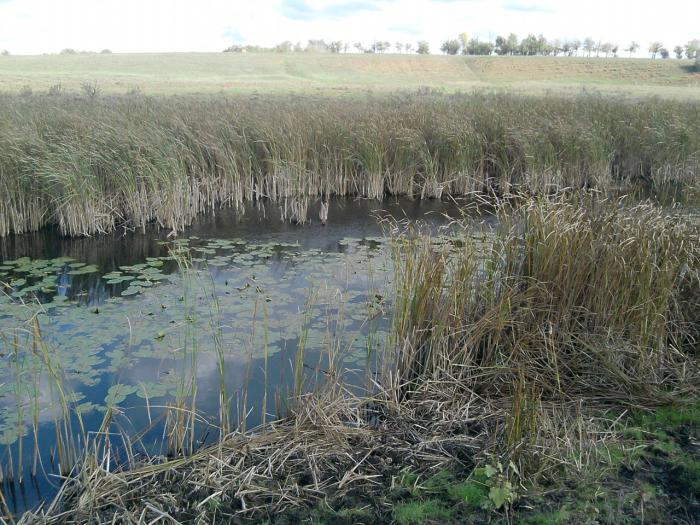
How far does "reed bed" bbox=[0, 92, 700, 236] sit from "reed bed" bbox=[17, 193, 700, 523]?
4.54 metres

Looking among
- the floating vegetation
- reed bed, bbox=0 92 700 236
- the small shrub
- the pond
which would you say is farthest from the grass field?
the floating vegetation

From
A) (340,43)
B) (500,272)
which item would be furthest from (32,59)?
(500,272)

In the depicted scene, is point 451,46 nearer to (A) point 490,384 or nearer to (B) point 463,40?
(B) point 463,40

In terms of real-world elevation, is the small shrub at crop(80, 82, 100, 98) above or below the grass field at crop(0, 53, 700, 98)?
below

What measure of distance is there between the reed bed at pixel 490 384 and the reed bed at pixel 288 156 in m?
4.54

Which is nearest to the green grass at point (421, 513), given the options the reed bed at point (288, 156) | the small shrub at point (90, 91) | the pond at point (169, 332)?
the pond at point (169, 332)

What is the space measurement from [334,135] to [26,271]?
232 inches

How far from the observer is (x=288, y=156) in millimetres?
10867

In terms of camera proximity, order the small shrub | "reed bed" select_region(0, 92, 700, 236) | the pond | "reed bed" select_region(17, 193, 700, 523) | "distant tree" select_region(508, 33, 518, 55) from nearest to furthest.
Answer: "reed bed" select_region(17, 193, 700, 523) → the pond → "reed bed" select_region(0, 92, 700, 236) → the small shrub → "distant tree" select_region(508, 33, 518, 55)

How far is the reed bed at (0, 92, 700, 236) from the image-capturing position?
339 inches

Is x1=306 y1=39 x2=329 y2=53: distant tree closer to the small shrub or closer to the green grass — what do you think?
the small shrub

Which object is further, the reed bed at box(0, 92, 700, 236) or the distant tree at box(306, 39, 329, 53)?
the distant tree at box(306, 39, 329, 53)

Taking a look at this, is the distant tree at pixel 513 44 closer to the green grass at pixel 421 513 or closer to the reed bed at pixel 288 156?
the reed bed at pixel 288 156

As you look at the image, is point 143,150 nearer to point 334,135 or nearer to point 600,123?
point 334,135
